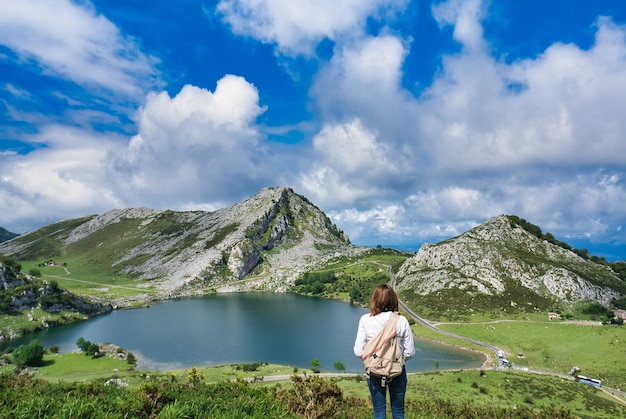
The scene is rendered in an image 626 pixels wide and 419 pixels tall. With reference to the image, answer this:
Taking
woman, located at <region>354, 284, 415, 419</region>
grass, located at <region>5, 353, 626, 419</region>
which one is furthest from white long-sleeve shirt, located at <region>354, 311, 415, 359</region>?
grass, located at <region>5, 353, 626, 419</region>

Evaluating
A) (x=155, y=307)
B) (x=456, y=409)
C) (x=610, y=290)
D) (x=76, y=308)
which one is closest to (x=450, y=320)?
(x=610, y=290)

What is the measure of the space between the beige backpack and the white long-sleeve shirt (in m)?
0.23

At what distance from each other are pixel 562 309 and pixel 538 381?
267 ft

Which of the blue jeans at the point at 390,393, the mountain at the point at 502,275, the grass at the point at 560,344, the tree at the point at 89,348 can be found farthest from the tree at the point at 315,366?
the blue jeans at the point at 390,393

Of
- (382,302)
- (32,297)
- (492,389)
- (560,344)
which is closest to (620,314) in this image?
(560,344)

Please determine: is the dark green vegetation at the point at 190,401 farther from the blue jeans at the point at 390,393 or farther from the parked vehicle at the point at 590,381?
the parked vehicle at the point at 590,381

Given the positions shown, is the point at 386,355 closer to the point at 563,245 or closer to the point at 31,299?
the point at 31,299

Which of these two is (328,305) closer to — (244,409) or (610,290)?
(610,290)

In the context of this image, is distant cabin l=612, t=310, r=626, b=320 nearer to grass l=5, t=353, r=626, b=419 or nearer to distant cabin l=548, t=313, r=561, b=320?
distant cabin l=548, t=313, r=561, b=320

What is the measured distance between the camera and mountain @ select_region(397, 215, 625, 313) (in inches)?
5128

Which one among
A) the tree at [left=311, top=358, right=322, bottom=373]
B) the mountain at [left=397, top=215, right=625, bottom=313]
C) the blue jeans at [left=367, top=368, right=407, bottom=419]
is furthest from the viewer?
the mountain at [left=397, top=215, right=625, bottom=313]

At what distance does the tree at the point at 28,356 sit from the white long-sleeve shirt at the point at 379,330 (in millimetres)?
101252

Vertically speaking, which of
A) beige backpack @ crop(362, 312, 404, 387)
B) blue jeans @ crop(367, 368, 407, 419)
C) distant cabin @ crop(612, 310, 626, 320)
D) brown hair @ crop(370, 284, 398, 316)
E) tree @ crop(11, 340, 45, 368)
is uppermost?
brown hair @ crop(370, 284, 398, 316)

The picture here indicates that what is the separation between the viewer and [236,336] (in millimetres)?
109188
